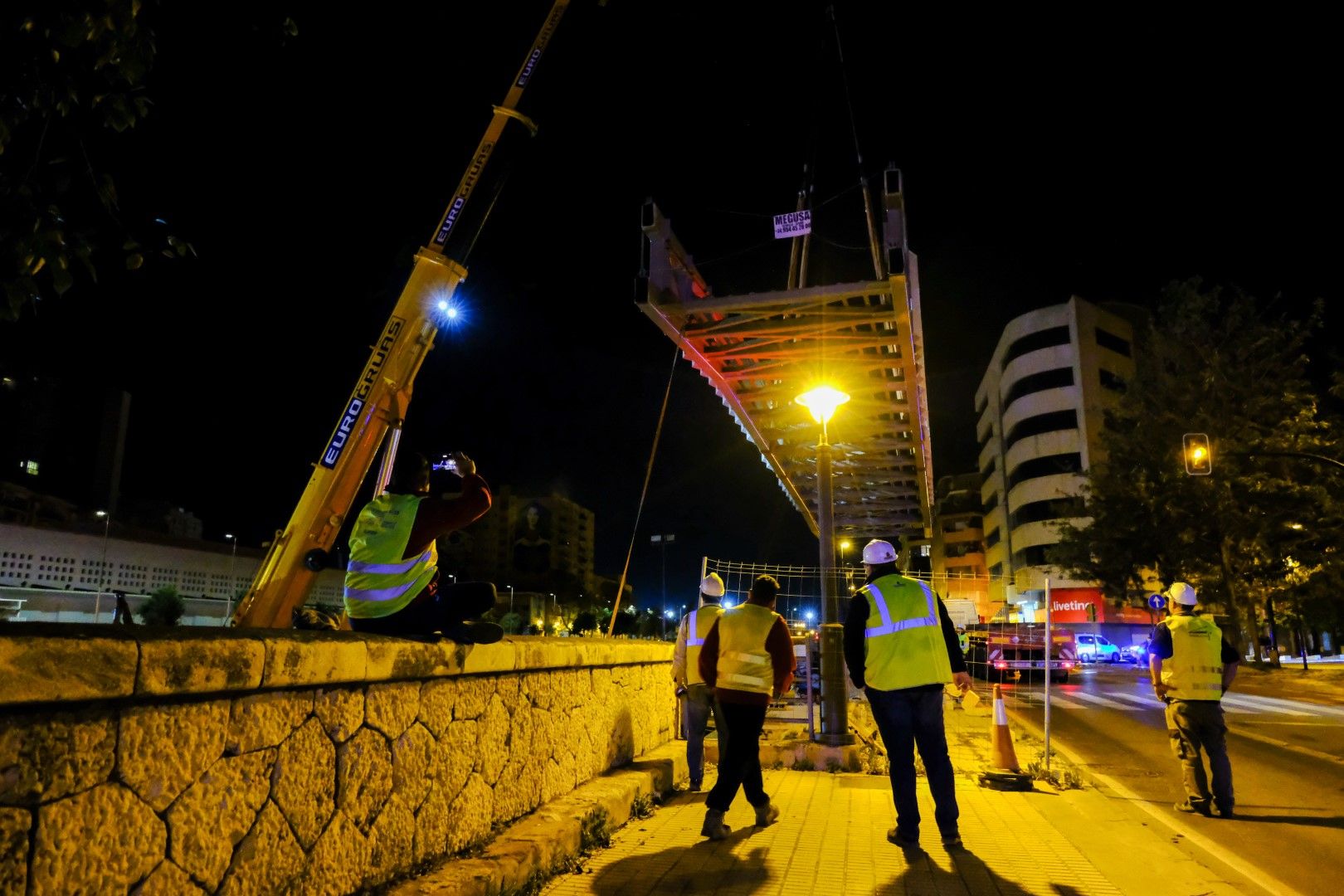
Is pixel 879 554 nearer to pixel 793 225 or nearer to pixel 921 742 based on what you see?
pixel 921 742

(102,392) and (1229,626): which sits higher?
(102,392)

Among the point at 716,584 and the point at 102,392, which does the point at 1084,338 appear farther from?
the point at 102,392

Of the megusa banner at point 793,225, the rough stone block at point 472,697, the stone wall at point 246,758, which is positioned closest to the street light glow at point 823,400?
the megusa banner at point 793,225

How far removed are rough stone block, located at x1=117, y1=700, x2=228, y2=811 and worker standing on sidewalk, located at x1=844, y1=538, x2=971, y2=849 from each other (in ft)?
11.1

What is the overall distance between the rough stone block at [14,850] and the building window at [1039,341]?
61.7 m

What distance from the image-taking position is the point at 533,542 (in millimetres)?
117812

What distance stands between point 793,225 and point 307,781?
8359 mm

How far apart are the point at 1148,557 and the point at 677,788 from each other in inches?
1013

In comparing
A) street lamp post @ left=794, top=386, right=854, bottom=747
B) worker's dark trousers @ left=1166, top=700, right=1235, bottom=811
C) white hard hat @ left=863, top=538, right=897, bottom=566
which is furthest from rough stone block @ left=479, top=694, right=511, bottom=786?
worker's dark trousers @ left=1166, top=700, right=1235, bottom=811

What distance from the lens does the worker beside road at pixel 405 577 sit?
3.85 metres

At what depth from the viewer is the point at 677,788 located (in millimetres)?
6547

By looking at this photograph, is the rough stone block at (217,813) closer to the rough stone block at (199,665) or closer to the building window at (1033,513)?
the rough stone block at (199,665)

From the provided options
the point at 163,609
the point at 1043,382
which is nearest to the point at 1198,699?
the point at 163,609

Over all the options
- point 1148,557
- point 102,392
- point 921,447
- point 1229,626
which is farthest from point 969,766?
point 102,392
